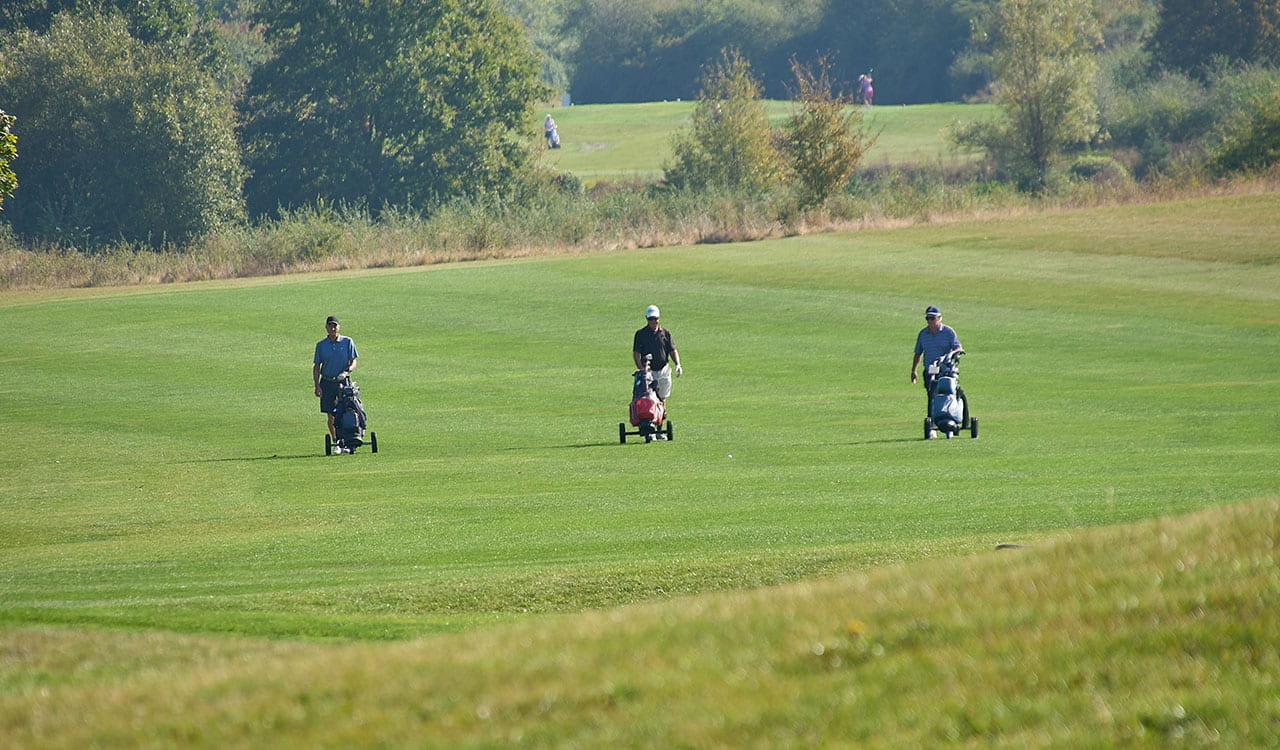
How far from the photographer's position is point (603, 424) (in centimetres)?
2831

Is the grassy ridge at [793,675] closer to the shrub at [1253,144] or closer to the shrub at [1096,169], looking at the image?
the shrub at [1253,144]

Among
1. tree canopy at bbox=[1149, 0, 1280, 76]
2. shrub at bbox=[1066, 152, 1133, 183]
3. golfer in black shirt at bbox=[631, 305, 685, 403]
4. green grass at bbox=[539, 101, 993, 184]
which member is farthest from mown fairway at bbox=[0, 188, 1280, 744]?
tree canopy at bbox=[1149, 0, 1280, 76]

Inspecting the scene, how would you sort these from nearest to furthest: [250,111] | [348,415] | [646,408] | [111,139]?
[646,408]
[348,415]
[111,139]
[250,111]

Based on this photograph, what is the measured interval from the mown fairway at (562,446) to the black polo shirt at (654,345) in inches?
53.3

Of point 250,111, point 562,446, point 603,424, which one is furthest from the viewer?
point 250,111

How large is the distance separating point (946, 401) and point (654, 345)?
461 centimetres

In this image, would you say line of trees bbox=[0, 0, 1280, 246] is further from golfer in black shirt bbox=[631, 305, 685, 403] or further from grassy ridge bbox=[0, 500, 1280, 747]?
grassy ridge bbox=[0, 500, 1280, 747]

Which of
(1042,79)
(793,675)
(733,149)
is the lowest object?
(793,675)

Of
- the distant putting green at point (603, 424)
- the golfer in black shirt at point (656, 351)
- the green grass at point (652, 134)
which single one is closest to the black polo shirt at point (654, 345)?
the golfer in black shirt at point (656, 351)

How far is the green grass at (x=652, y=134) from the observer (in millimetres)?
106438

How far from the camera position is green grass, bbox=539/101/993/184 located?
4190 inches

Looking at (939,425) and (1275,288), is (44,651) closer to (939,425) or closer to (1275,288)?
(939,425)

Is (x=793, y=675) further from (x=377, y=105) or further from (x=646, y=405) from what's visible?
(x=377, y=105)

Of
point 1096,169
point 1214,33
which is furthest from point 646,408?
point 1214,33
